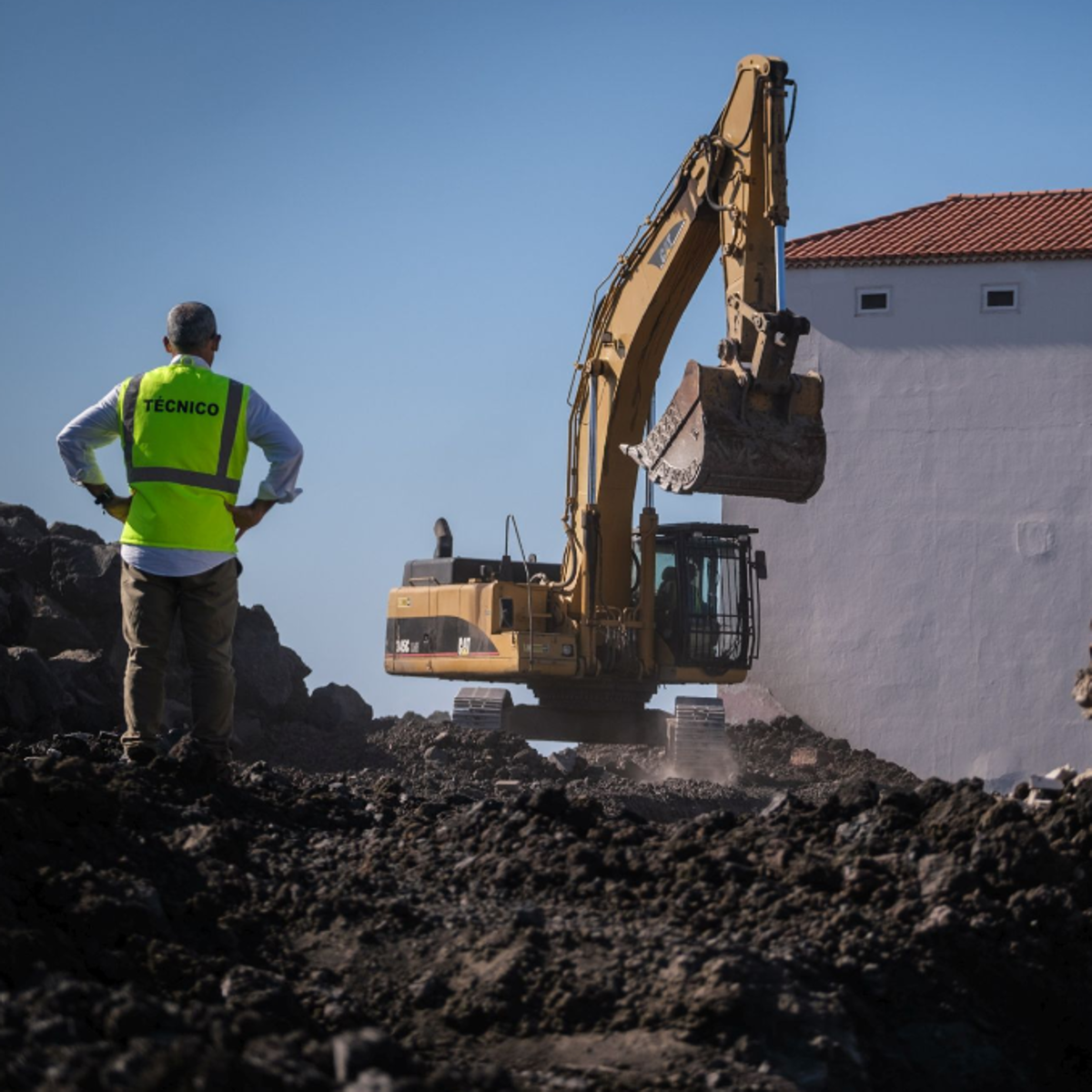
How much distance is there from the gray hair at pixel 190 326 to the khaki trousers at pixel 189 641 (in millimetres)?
937

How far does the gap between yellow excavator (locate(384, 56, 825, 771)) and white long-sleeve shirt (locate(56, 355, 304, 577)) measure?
5649 millimetres

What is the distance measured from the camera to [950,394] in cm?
2361

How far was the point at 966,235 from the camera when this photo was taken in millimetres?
24703

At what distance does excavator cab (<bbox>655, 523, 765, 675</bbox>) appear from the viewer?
16.5 metres

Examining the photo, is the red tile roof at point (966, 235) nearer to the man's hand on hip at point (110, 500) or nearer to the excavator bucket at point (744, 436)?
the excavator bucket at point (744, 436)

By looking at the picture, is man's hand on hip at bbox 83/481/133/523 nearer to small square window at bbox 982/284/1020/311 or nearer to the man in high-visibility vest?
the man in high-visibility vest

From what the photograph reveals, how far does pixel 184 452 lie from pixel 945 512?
17.6 metres

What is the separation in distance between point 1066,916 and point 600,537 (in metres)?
10.7

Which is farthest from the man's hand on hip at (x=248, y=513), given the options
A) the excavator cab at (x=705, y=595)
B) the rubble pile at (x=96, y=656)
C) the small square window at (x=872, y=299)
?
the small square window at (x=872, y=299)

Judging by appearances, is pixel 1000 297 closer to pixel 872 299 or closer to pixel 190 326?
pixel 872 299

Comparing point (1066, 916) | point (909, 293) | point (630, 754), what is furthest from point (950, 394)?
point (1066, 916)

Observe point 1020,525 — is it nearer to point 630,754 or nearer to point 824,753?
point 824,753

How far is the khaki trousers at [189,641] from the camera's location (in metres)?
7.10

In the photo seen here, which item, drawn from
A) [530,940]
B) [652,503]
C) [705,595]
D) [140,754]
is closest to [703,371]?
[652,503]
